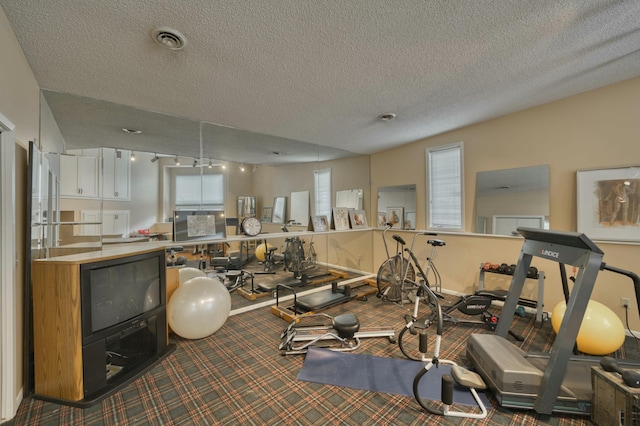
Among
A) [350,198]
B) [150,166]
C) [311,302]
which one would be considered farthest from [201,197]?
[350,198]

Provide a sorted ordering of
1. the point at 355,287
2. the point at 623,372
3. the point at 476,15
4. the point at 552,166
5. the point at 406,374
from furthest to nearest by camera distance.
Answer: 1. the point at 355,287
2. the point at 552,166
3. the point at 406,374
4. the point at 476,15
5. the point at 623,372

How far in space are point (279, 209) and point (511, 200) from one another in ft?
12.8

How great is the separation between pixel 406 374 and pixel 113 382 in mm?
2610

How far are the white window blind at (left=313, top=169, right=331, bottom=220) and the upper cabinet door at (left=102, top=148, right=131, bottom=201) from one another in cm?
328

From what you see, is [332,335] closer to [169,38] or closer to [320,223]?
[320,223]

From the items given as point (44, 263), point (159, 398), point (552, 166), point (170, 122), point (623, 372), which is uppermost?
point (170, 122)

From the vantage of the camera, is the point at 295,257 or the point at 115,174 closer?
the point at 115,174

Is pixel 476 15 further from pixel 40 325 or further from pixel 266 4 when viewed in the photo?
pixel 40 325

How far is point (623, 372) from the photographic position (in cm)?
165

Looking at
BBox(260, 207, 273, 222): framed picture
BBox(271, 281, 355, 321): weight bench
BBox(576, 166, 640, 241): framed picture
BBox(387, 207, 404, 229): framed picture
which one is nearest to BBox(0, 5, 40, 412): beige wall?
BBox(271, 281, 355, 321): weight bench

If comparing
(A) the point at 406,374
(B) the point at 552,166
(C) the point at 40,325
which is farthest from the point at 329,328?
(B) the point at 552,166

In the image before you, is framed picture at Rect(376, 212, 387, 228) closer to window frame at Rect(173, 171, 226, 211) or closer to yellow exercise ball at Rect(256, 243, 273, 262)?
yellow exercise ball at Rect(256, 243, 273, 262)

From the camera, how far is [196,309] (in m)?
2.79

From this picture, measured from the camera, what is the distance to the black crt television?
6.87ft
